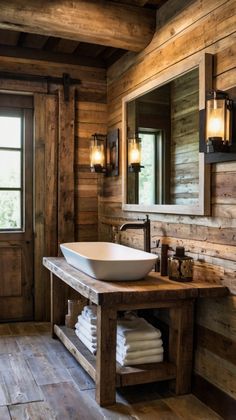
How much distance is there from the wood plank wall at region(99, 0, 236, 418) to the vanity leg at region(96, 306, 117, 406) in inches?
21.6

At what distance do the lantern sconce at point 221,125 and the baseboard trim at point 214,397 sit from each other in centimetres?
128

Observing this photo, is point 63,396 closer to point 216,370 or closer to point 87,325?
point 87,325

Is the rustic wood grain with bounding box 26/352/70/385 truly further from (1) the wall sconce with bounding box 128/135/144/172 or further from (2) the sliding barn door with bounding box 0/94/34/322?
(1) the wall sconce with bounding box 128/135/144/172

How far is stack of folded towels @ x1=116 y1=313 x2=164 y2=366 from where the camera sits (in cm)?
261

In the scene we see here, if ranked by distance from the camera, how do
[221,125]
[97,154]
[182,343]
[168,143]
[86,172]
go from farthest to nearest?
1. [86,172]
2. [97,154]
3. [168,143]
4. [182,343]
5. [221,125]

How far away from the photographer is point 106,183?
4180 millimetres

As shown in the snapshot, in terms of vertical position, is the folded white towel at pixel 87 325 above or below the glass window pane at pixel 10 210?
below

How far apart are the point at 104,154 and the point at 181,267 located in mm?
1742

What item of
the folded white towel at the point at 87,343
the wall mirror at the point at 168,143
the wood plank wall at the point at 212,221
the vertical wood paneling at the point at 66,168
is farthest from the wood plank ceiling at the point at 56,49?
the folded white towel at the point at 87,343

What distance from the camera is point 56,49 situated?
400 centimetres

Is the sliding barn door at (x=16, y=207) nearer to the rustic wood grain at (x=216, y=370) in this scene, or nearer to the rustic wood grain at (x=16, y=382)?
the rustic wood grain at (x=16, y=382)

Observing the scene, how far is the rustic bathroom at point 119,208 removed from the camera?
94.2 inches

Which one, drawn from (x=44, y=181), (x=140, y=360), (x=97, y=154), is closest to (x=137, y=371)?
(x=140, y=360)

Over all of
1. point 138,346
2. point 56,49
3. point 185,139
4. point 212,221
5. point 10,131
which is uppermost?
point 56,49
